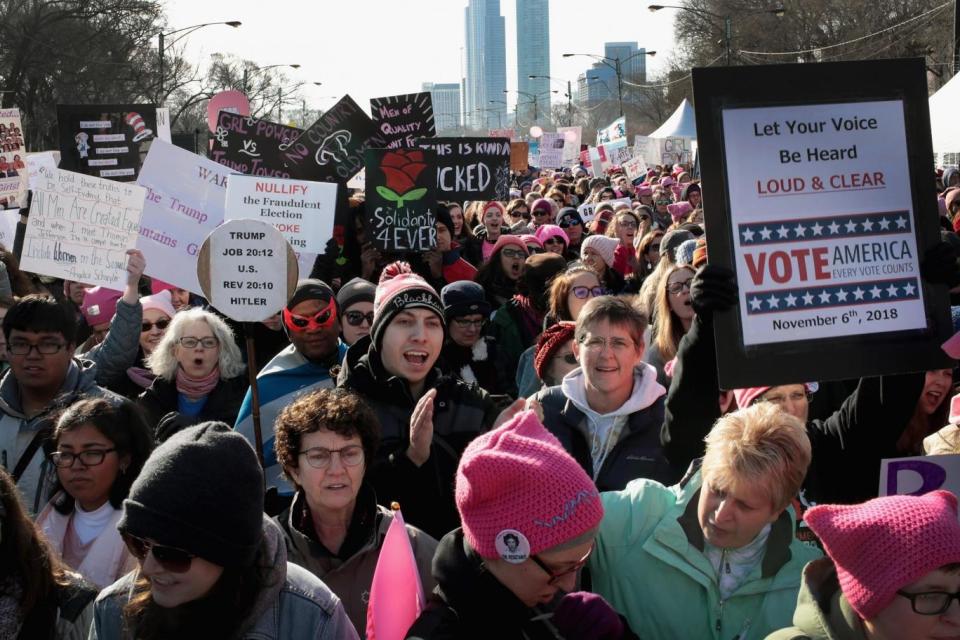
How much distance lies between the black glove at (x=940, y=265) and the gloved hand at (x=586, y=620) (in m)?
1.39

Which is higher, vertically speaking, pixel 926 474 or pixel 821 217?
pixel 821 217

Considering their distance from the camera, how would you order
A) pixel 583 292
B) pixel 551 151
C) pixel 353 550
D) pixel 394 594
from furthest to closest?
pixel 551 151, pixel 583 292, pixel 353 550, pixel 394 594

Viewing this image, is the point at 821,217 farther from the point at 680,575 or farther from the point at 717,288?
the point at 680,575

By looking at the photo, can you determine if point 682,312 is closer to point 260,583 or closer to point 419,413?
point 419,413

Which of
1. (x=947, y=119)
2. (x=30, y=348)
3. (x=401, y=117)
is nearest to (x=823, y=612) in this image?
(x=30, y=348)

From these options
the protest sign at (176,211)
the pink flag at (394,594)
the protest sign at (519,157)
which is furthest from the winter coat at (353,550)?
the protest sign at (519,157)

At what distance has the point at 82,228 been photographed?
698 centimetres

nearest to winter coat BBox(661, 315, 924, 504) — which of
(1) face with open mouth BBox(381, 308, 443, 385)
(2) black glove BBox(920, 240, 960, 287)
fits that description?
(2) black glove BBox(920, 240, 960, 287)

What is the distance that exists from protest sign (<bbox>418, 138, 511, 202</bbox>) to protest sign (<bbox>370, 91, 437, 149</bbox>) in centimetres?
95

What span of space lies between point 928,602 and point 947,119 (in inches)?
524

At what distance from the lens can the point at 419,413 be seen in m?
3.77

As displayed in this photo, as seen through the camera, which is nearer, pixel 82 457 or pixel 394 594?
pixel 394 594

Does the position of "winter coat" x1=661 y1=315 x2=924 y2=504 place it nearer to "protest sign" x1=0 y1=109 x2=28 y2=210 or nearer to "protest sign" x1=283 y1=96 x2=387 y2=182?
"protest sign" x1=283 y1=96 x2=387 y2=182

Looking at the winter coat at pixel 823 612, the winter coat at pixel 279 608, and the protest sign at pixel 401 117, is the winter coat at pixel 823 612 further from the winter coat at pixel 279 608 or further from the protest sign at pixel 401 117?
the protest sign at pixel 401 117
